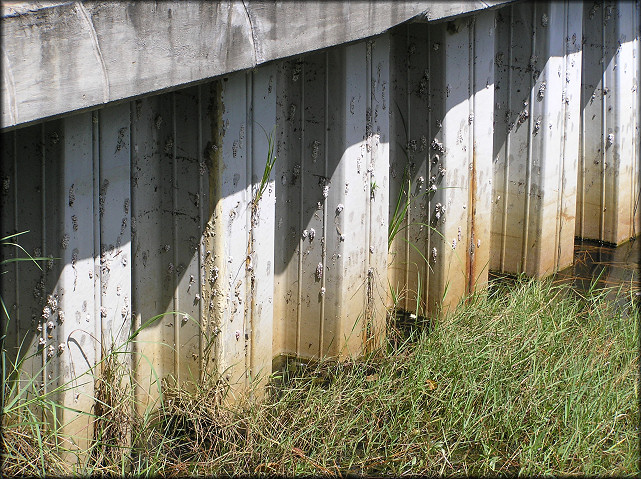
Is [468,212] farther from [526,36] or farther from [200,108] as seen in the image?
[200,108]

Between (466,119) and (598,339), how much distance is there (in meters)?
1.49

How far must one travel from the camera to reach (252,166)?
160 inches

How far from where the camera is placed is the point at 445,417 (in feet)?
12.5

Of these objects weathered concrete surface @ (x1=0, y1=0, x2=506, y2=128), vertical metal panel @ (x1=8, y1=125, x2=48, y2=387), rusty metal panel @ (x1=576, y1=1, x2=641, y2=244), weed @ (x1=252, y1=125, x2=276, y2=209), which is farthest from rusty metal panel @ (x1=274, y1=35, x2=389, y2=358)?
rusty metal panel @ (x1=576, y1=1, x2=641, y2=244)

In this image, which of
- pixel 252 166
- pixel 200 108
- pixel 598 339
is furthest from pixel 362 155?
pixel 598 339

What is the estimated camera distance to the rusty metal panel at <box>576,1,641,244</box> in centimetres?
684

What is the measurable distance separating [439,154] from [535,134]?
1136 mm

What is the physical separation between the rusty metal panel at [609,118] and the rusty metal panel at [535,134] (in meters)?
0.69

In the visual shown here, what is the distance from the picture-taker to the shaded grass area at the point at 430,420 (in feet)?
11.6

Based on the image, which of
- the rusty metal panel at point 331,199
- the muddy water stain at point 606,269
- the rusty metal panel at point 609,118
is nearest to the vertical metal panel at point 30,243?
the rusty metal panel at point 331,199

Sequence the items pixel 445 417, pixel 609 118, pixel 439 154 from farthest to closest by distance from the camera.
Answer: pixel 609 118, pixel 439 154, pixel 445 417

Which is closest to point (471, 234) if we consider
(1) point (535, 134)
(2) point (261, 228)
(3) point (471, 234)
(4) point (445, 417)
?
(3) point (471, 234)

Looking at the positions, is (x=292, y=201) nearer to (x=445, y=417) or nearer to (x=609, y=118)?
(x=445, y=417)

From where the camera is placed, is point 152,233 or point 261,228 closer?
point 152,233
